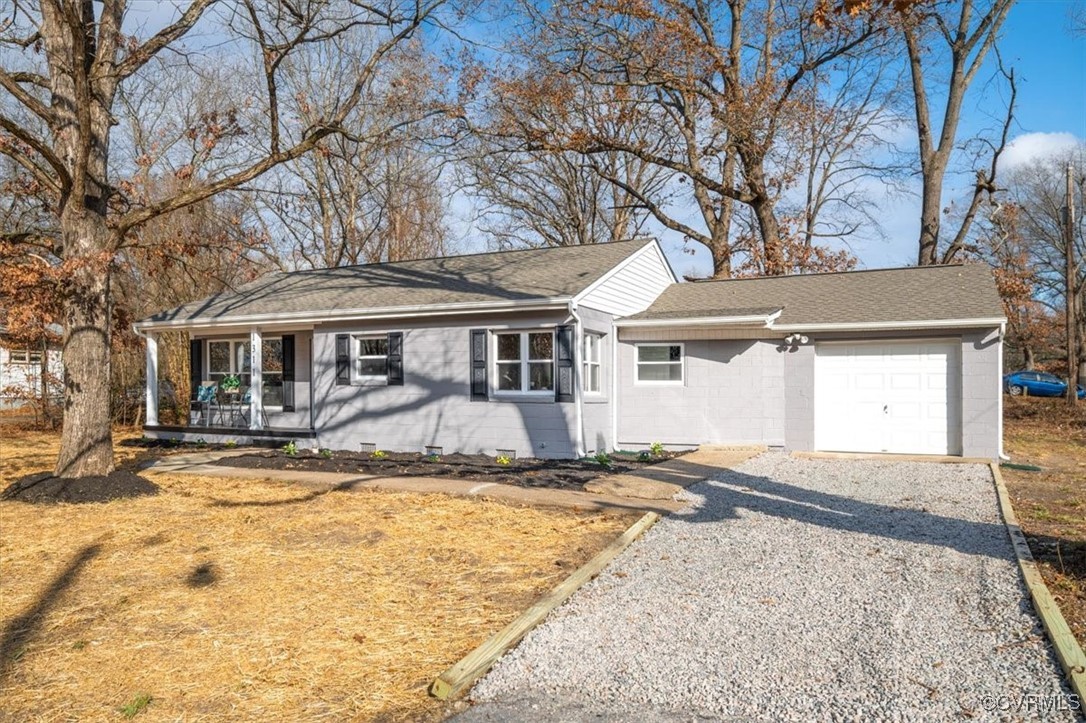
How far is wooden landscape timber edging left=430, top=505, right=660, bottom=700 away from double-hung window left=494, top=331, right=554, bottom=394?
6708 millimetres

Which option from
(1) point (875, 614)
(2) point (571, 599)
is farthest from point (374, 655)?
(1) point (875, 614)

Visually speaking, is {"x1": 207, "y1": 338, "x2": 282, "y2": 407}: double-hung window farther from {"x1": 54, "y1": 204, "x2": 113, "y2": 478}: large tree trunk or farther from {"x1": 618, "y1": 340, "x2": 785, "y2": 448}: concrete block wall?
{"x1": 618, "y1": 340, "x2": 785, "y2": 448}: concrete block wall

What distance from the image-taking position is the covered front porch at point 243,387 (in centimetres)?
1602

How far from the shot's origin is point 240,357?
17766mm

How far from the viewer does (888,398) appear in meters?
13.3

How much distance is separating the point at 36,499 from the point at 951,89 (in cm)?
2417

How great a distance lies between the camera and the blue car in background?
3247cm

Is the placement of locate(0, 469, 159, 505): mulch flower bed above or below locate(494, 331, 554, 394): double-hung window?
below

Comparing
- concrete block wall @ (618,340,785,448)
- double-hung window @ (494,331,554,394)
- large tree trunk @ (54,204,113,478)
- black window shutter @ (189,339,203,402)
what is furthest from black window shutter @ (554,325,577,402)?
black window shutter @ (189,339,203,402)

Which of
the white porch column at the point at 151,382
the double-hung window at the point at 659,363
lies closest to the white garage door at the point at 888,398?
the double-hung window at the point at 659,363

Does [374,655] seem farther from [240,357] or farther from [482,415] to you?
[240,357]

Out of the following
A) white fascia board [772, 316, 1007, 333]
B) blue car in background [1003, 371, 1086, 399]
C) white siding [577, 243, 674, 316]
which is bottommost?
blue car in background [1003, 371, 1086, 399]

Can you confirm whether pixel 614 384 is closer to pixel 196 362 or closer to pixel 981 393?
pixel 981 393

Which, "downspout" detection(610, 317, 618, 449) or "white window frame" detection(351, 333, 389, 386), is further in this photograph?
"white window frame" detection(351, 333, 389, 386)
